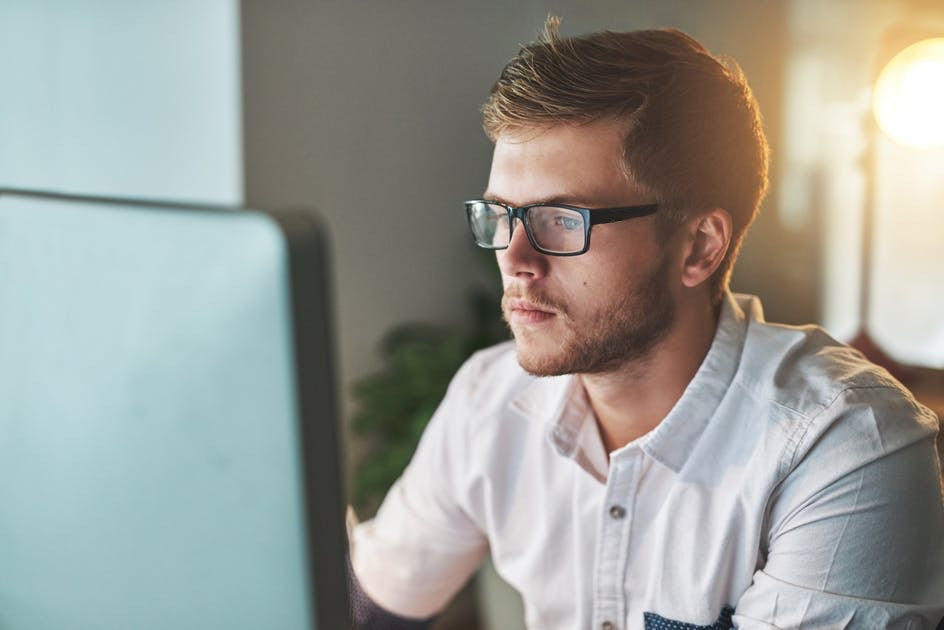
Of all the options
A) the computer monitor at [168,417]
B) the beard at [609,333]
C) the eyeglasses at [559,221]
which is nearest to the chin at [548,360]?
the beard at [609,333]

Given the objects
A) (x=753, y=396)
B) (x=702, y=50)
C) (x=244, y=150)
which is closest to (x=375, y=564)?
(x=753, y=396)

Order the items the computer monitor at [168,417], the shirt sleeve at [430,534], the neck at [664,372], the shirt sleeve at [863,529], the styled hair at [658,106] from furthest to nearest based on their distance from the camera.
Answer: the shirt sleeve at [430,534] → the neck at [664,372] → the styled hair at [658,106] → the shirt sleeve at [863,529] → the computer monitor at [168,417]

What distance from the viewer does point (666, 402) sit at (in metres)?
1.21

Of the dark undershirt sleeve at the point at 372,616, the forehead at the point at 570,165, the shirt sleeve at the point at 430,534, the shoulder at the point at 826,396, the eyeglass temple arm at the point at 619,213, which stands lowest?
the dark undershirt sleeve at the point at 372,616

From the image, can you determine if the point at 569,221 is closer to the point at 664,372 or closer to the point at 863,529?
the point at 664,372

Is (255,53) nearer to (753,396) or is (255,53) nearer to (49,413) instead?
(753,396)

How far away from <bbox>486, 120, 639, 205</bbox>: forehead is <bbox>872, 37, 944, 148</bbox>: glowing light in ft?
1.09

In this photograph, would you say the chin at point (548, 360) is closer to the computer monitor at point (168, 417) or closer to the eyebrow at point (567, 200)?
the eyebrow at point (567, 200)

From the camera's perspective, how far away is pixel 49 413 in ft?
1.93

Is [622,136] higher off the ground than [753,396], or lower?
higher

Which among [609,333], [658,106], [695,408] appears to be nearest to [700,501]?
[695,408]

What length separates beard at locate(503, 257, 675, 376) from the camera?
1165mm

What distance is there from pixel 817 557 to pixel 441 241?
2.28 meters

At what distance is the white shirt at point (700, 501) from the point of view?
99 cm
